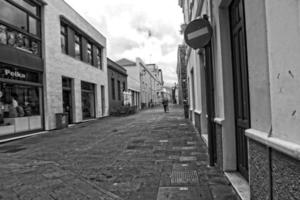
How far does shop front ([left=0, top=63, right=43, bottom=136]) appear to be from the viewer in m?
10.8

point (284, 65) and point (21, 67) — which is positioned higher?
point (21, 67)

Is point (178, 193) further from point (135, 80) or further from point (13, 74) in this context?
point (135, 80)

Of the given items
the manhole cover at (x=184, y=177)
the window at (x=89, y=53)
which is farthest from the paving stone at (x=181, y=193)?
the window at (x=89, y=53)

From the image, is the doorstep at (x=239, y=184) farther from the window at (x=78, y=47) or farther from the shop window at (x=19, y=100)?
the window at (x=78, y=47)

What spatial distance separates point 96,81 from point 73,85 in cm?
485

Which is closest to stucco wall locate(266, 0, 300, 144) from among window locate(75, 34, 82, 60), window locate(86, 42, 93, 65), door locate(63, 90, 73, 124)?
door locate(63, 90, 73, 124)

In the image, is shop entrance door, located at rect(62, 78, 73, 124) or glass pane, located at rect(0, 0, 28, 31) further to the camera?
shop entrance door, located at rect(62, 78, 73, 124)

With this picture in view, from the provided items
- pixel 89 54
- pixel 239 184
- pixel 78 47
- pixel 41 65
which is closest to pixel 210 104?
pixel 239 184

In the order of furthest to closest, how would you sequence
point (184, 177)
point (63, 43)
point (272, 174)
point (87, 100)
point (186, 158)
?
point (87, 100) → point (63, 43) → point (186, 158) → point (184, 177) → point (272, 174)

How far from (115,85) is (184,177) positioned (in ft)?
84.0

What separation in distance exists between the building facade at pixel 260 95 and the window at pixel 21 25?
30.4ft

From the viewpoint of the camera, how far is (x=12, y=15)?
1149 cm

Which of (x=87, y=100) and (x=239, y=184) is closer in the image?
(x=239, y=184)

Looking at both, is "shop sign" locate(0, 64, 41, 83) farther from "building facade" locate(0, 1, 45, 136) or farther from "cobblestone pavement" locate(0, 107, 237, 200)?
"cobblestone pavement" locate(0, 107, 237, 200)
